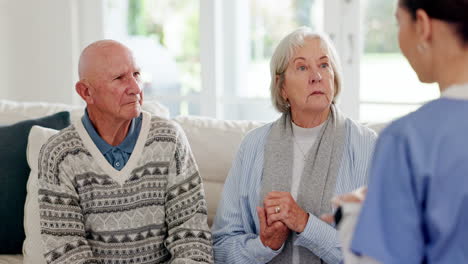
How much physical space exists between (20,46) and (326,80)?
3.16 metres

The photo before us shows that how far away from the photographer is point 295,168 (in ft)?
7.26

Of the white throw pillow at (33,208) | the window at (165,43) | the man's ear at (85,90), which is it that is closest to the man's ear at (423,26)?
the man's ear at (85,90)

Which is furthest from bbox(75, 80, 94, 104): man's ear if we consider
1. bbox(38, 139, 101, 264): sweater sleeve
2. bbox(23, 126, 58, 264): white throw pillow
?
bbox(23, 126, 58, 264): white throw pillow

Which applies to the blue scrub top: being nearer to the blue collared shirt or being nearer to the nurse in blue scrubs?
the nurse in blue scrubs

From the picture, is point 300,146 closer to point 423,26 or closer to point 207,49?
point 423,26

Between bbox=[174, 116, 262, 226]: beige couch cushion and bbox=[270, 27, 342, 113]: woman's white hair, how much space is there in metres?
0.37

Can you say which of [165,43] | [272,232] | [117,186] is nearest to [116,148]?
[117,186]

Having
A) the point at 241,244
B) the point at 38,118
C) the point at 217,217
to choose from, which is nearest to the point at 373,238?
the point at 241,244

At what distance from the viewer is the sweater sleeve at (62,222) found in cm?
214

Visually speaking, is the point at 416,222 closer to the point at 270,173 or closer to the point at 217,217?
the point at 270,173

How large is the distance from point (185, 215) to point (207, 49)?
7.80ft

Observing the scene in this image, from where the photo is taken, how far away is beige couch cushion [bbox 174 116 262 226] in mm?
2621

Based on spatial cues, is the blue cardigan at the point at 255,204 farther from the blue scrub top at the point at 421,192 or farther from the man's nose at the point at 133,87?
the blue scrub top at the point at 421,192

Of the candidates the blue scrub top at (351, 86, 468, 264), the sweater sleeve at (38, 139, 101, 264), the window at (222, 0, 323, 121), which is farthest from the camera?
the window at (222, 0, 323, 121)
